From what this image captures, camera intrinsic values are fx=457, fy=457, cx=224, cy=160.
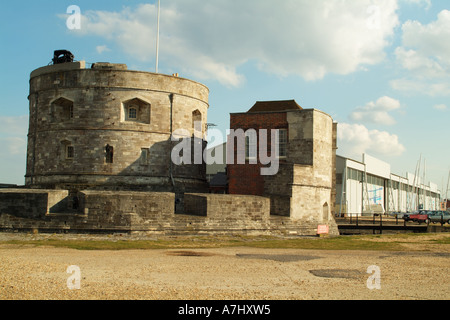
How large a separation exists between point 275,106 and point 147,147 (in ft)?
32.7

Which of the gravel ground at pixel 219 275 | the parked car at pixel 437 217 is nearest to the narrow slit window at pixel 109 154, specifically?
the gravel ground at pixel 219 275

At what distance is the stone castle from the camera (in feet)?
86.8

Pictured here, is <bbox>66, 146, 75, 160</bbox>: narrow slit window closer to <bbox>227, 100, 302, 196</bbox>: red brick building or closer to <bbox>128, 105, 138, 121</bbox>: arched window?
<bbox>128, 105, 138, 121</bbox>: arched window

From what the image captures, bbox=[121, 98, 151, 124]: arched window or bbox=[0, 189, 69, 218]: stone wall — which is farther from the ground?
bbox=[121, 98, 151, 124]: arched window

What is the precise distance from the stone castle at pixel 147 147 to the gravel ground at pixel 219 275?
31.0 ft

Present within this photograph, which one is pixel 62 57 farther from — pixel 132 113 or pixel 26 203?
pixel 26 203

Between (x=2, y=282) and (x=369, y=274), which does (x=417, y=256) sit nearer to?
(x=369, y=274)

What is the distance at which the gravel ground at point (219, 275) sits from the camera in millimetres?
8789

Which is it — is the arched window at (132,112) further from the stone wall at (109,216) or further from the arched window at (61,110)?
the stone wall at (109,216)

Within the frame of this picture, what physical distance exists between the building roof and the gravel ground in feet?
56.0

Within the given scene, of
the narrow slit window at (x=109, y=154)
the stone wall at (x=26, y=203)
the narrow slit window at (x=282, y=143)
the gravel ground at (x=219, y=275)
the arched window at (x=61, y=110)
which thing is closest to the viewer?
the gravel ground at (x=219, y=275)

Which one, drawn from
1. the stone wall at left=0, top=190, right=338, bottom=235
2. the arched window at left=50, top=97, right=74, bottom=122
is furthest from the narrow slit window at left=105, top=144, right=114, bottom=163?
the stone wall at left=0, top=190, right=338, bottom=235

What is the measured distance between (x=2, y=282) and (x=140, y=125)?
62.8ft
